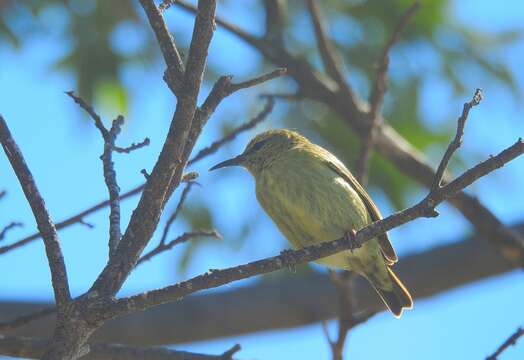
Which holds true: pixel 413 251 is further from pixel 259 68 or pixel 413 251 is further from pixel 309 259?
pixel 309 259

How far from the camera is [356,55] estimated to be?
263 inches

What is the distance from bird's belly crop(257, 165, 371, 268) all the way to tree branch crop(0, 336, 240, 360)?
1.19 meters

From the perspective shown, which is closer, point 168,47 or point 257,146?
point 168,47

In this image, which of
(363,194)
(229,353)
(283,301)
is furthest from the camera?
(283,301)

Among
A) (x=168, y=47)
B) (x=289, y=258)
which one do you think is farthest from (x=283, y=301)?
(x=168, y=47)

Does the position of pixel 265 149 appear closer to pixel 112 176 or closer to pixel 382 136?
pixel 382 136

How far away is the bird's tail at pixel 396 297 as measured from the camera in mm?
4727

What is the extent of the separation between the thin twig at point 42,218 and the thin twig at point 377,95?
252 centimetres

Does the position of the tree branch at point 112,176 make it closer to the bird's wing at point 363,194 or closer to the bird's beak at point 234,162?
the bird's wing at point 363,194

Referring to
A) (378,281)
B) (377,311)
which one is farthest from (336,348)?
(378,281)

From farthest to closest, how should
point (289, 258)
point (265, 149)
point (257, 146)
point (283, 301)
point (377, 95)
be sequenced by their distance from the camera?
point (283, 301), point (257, 146), point (265, 149), point (377, 95), point (289, 258)

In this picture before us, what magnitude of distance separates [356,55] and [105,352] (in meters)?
4.02

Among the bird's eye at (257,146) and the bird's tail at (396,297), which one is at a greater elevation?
the bird's eye at (257,146)

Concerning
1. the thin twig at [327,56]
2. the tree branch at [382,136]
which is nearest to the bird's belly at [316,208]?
the tree branch at [382,136]
